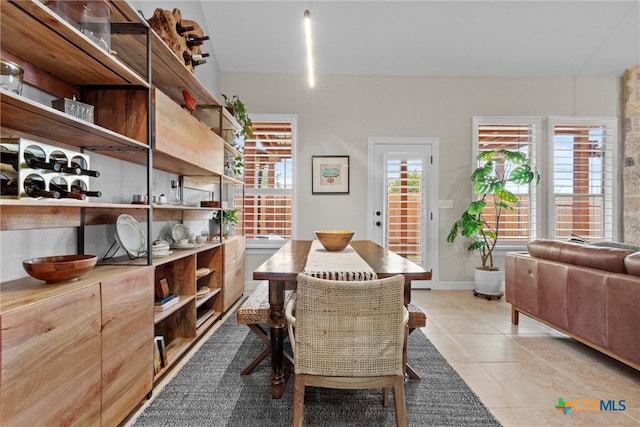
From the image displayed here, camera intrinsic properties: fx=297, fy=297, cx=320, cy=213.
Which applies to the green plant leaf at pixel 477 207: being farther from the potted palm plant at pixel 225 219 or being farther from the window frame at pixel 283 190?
the potted palm plant at pixel 225 219

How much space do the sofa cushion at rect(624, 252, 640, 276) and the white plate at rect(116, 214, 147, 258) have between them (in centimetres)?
308

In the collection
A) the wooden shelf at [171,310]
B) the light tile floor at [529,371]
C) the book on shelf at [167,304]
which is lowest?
the light tile floor at [529,371]

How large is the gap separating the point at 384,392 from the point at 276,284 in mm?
858

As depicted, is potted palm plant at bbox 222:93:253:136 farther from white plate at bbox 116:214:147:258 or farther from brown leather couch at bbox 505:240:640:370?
brown leather couch at bbox 505:240:640:370

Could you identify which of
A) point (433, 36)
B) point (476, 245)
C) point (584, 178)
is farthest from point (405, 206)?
point (584, 178)

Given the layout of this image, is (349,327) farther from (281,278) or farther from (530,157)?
(530,157)

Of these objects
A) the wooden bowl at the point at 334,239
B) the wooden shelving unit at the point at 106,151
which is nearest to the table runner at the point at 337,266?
the wooden bowl at the point at 334,239

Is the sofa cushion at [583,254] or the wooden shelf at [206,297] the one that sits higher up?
the sofa cushion at [583,254]

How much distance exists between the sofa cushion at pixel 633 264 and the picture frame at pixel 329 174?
9.45 feet

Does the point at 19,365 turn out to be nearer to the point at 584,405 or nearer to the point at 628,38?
the point at 584,405

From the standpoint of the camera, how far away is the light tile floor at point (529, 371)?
1.61 m

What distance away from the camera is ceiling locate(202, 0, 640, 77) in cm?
350

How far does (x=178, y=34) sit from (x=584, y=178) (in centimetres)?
535

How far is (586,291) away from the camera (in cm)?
208
